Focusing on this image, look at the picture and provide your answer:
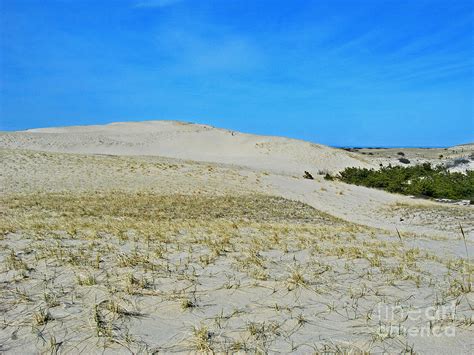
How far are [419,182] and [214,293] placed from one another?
92.3 feet

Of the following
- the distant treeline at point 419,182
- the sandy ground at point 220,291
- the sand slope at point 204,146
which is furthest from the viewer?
the sand slope at point 204,146

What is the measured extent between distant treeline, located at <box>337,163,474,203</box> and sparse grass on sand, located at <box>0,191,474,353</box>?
70.7 feet

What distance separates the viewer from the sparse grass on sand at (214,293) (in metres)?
3.84

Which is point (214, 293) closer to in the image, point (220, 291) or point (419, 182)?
point (220, 291)

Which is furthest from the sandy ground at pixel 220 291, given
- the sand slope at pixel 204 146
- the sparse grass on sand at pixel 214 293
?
the sand slope at pixel 204 146

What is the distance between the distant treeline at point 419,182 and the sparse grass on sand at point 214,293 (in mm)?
21540

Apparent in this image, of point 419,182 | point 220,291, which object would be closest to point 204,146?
point 419,182

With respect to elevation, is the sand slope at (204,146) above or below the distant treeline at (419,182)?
above

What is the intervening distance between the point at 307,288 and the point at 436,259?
3.54m

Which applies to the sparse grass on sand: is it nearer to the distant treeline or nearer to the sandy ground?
the sandy ground

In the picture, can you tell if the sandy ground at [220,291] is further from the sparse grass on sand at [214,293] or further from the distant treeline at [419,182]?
the distant treeline at [419,182]

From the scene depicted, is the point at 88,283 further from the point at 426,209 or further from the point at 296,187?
the point at 296,187

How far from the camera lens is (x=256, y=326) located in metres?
4.10

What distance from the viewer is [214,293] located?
5.03m
